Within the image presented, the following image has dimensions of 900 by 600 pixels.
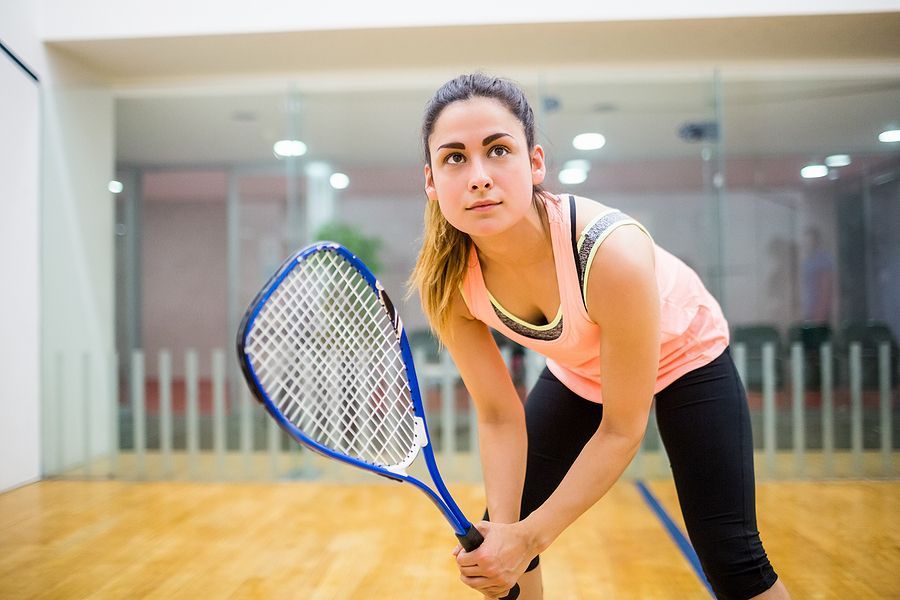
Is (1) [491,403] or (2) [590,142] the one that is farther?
(2) [590,142]

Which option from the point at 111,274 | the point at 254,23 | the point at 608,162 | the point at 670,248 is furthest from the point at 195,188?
the point at 670,248

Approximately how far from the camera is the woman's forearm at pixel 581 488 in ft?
3.18

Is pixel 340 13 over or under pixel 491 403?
over

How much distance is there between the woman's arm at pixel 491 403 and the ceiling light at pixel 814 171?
2563mm

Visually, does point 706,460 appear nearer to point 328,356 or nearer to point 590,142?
point 328,356

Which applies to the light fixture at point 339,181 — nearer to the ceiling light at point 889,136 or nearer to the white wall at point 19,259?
the white wall at point 19,259

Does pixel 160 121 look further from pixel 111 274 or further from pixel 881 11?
pixel 881 11

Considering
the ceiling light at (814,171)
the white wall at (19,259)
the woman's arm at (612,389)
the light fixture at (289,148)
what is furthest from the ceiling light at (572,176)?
the white wall at (19,259)

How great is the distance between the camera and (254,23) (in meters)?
3.10

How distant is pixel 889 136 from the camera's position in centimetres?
317

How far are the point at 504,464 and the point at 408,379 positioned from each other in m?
0.21

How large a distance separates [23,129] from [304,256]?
9.24ft

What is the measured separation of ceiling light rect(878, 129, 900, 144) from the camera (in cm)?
316

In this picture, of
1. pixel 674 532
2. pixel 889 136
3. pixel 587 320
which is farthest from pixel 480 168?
pixel 889 136
